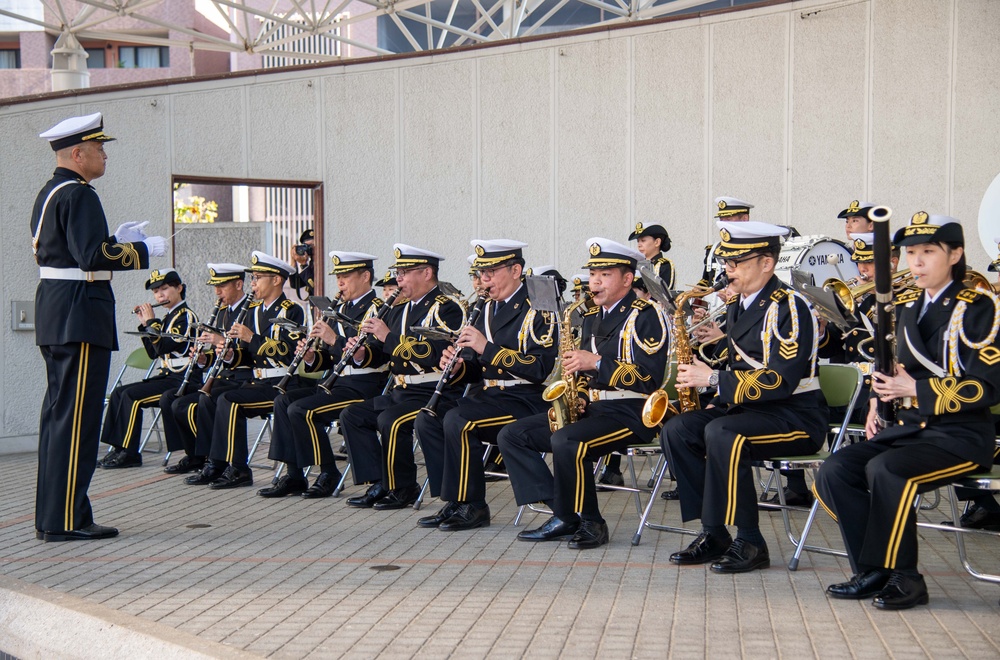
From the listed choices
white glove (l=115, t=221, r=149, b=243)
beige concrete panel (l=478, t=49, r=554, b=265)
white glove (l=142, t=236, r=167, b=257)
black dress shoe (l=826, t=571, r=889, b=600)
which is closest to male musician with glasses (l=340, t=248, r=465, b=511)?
white glove (l=142, t=236, r=167, b=257)

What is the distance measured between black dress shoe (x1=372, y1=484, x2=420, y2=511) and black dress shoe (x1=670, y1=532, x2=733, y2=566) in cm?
226

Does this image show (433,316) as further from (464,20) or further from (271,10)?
(464,20)

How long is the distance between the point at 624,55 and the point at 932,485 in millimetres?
7173

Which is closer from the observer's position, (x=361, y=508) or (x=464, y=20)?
(x=361, y=508)

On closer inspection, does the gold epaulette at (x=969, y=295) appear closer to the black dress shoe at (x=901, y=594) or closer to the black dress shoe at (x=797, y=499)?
the black dress shoe at (x=901, y=594)

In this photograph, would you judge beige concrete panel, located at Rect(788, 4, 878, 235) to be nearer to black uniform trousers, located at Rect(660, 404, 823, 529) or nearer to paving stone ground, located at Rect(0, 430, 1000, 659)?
paving stone ground, located at Rect(0, 430, 1000, 659)

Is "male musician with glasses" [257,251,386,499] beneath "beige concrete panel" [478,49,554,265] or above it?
beneath

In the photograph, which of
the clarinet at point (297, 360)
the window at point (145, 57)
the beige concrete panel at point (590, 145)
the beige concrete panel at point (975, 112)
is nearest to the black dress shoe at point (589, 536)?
the clarinet at point (297, 360)

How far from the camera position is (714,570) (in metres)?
5.25

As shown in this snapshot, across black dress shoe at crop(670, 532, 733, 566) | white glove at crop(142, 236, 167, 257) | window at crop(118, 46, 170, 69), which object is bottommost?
black dress shoe at crop(670, 532, 733, 566)

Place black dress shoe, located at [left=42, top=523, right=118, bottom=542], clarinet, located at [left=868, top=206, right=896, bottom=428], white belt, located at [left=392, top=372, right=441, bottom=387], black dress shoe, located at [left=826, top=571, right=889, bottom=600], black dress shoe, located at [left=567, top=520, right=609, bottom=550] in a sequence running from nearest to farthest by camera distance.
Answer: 1. clarinet, located at [left=868, top=206, right=896, bottom=428]
2. black dress shoe, located at [left=826, top=571, right=889, bottom=600]
3. black dress shoe, located at [left=567, top=520, right=609, bottom=550]
4. black dress shoe, located at [left=42, top=523, right=118, bottom=542]
5. white belt, located at [left=392, top=372, right=441, bottom=387]

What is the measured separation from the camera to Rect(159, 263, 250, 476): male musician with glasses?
8.59 m

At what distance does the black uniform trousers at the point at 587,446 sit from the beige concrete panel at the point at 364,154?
578 centimetres

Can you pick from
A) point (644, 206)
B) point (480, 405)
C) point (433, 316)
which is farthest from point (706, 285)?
point (644, 206)
